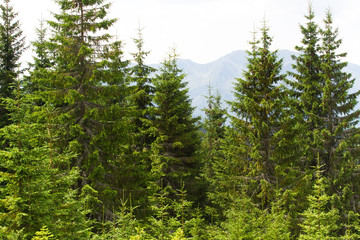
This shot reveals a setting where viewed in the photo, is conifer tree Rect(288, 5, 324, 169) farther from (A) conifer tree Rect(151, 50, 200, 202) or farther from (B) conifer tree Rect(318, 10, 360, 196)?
(A) conifer tree Rect(151, 50, 200, 202)

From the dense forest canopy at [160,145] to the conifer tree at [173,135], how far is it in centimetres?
9

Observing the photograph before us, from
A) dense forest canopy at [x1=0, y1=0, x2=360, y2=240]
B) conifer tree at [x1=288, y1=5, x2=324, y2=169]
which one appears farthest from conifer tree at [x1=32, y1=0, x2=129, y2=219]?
conifer tree at [x1=288, y1=5, x2=324, y2=169]

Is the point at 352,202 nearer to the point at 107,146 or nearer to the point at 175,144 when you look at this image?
the point at 175,144

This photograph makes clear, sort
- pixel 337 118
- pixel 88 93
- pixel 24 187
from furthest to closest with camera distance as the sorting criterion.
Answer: pixel 337 118 → pixel 88 93 → pixel 24 187

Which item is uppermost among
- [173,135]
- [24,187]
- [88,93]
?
[88,93]

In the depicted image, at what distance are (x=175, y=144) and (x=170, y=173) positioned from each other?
184 cm

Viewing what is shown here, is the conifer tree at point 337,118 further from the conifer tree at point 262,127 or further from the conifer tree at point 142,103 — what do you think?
the conifer tree at point 142,103

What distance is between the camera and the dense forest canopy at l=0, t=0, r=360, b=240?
6152 mm

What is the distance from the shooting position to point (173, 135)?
17969 millimetres

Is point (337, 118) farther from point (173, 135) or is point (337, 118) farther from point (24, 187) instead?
point (24, 187)

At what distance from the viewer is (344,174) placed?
63.5ft

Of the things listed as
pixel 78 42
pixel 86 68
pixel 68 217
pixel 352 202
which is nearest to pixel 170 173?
pixel 86 68

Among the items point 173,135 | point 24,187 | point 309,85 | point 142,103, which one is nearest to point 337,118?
point 309,85

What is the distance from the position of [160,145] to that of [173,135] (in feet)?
4.41
